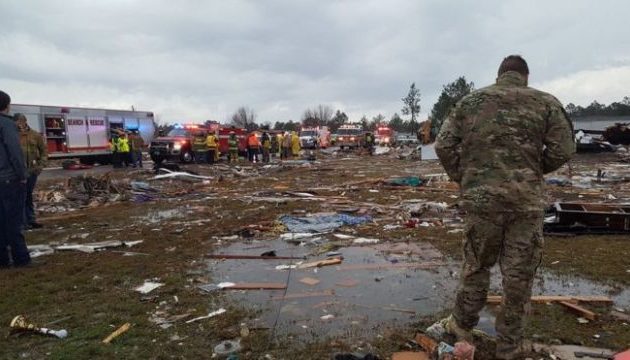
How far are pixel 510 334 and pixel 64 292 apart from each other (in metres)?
4.58

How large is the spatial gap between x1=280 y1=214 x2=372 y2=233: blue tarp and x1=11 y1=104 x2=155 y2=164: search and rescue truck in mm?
17636

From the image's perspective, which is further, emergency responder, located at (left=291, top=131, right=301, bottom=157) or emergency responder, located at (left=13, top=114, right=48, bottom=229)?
emergency responder, located at (left=291, top=131, right=301, bottom=157)

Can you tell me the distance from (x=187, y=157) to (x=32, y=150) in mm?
16798

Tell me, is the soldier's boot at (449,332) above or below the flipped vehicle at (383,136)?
below

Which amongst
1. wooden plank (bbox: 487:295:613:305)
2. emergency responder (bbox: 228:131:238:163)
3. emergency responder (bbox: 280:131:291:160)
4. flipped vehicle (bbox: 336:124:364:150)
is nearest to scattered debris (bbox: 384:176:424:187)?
wooden plank (bbox: 487:295:613:305)

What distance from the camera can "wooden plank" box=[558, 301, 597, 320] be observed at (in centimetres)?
436

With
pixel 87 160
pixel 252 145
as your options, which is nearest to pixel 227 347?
pixel 252 145

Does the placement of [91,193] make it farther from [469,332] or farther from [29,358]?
[469,332]

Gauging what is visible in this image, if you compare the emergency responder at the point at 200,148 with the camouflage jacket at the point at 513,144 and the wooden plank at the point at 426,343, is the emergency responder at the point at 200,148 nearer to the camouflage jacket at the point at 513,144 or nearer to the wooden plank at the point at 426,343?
the wooden plank at the point at 426,343

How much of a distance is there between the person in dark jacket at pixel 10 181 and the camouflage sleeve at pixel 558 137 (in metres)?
6.01

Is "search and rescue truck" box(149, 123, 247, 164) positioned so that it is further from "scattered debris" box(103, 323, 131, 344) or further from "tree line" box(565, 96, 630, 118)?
"tree line" box(565, 96, 630, 118)

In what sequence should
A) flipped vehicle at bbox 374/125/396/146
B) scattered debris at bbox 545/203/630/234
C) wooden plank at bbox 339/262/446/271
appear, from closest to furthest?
wooden plank at bbox 339/262/446/271, scattered debris at bbox 545/203/630/234, flipped vehicle at bbox 374/125/396/146

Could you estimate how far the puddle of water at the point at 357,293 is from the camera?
444 cm

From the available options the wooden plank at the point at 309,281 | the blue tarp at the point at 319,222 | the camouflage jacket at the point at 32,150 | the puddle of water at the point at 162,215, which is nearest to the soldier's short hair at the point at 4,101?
the camouflage jacket at the point at 32,150
